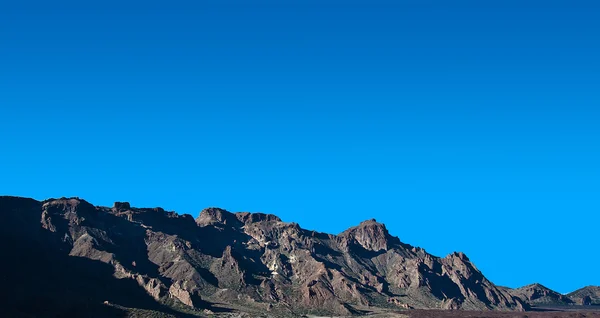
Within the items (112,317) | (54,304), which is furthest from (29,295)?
(112,317)

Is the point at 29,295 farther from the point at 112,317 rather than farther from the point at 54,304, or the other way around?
the point at 112,317

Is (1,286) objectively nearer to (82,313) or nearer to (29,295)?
(29,295)

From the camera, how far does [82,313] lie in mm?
189375

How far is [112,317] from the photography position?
198875 mm

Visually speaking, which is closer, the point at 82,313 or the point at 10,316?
the point at 10,316

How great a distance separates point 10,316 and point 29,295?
3337cm

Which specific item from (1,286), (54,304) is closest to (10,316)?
(54,304)

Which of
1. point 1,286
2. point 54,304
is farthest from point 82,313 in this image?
point 1,286

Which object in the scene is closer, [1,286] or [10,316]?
[10,316]

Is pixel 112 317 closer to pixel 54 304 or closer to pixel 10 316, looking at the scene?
pixel 54 304

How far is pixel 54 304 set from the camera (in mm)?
187250

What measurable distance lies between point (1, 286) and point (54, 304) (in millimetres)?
21332

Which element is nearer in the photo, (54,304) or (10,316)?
(10,316)

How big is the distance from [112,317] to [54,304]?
18.5m
